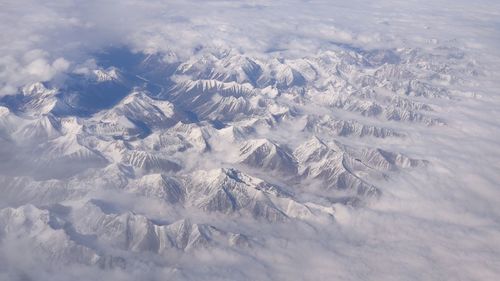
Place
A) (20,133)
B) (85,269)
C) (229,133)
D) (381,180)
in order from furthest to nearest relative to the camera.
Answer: (229,133), (20,133), (381,180), (85,269)

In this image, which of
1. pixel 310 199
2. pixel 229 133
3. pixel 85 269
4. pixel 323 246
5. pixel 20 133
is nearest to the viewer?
pixel 85 269

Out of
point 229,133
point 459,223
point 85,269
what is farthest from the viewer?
point 229,133

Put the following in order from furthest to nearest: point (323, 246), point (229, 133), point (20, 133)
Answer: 1. point (229, 133)
2. point (20, 133)
3. point (323, 246)

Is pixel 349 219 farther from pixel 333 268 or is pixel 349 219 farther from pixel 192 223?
pixel 192 223

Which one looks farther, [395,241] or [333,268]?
[395,241]

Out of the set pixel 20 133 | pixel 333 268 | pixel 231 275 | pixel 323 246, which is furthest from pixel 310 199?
pixel 20 133

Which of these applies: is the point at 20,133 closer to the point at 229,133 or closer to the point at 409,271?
the point at 229,133

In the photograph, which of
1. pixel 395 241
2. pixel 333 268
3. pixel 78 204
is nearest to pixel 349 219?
pixel 395 241

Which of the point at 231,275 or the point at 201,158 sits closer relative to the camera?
the point at 231,275

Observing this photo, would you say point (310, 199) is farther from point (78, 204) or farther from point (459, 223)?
point (78, 204)
